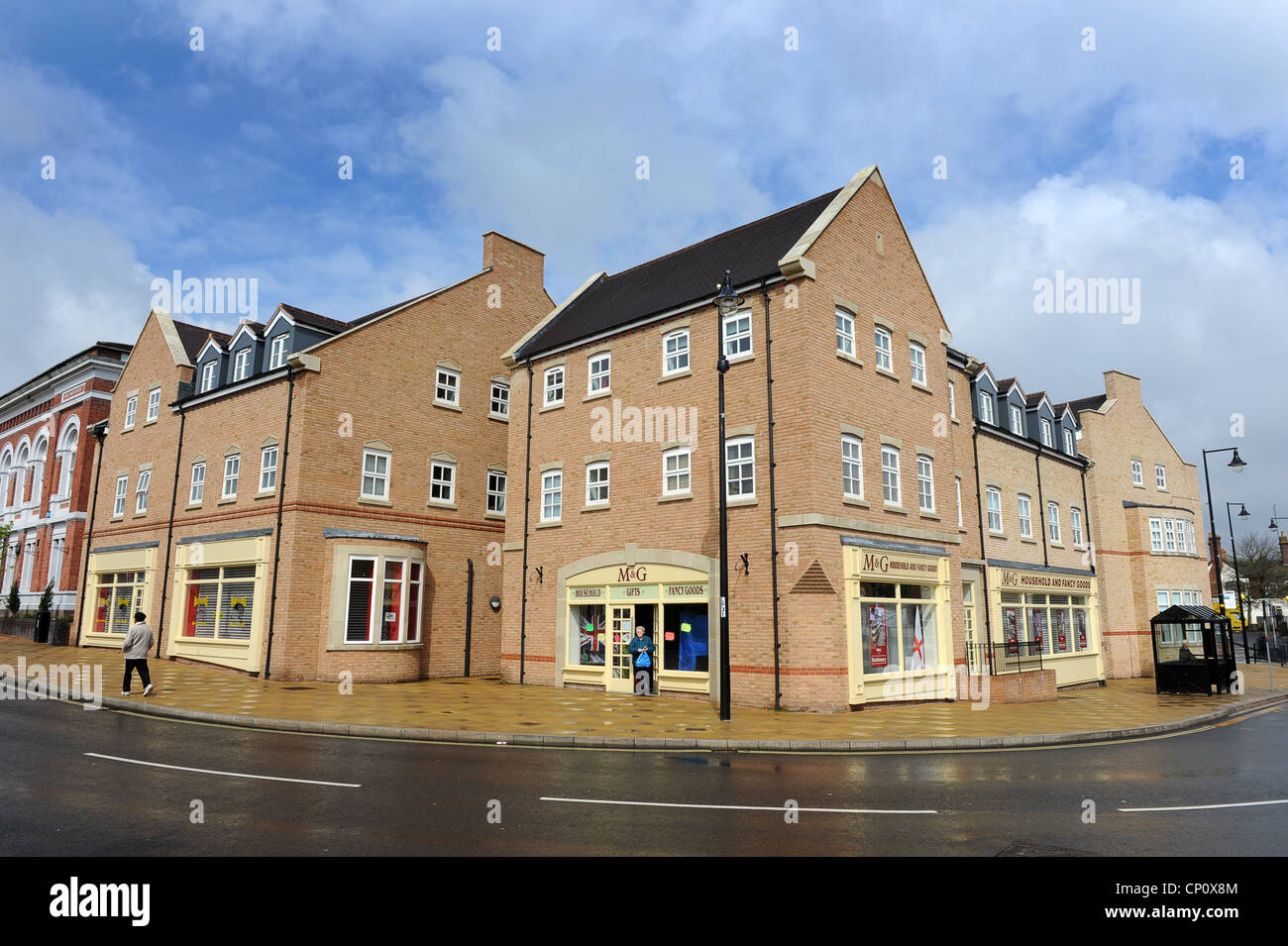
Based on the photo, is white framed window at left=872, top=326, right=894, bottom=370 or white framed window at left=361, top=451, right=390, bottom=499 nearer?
white framed window at left=872, top=326, right=894, bottom=370

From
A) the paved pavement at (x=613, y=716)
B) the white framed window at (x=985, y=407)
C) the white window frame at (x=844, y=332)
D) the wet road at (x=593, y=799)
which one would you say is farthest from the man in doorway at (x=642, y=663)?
the white framed window at (x=985, y=407)

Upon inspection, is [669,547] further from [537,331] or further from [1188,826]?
[1188,826]

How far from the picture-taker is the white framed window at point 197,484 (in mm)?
26922

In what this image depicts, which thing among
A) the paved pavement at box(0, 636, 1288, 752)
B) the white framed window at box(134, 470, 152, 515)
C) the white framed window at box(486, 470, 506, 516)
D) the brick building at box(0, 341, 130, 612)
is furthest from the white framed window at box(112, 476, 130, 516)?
the white framed window at box(486, 470, 506, 516)

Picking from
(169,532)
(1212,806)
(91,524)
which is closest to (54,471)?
(91,524)

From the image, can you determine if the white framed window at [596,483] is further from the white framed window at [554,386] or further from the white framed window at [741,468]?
the white framed window at [741,468]

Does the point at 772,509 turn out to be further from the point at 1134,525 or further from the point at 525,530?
the point at 1134,525

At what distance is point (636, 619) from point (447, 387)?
11.1 metres

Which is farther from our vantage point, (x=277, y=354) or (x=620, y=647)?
(x=277, y=354)

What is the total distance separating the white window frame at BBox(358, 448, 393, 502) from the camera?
2486 cm

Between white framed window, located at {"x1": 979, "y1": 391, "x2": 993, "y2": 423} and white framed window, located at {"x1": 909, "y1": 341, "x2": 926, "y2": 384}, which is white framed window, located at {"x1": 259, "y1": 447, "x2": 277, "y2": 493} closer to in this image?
white framed window, located at {"x1": 909, "y1": 341, "x2": 926, "y2": 384}

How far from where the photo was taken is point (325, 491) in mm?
23781

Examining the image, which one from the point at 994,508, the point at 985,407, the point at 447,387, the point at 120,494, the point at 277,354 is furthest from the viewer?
the point at 120,494

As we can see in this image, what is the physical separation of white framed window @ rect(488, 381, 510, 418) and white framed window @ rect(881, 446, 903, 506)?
1383 cm
